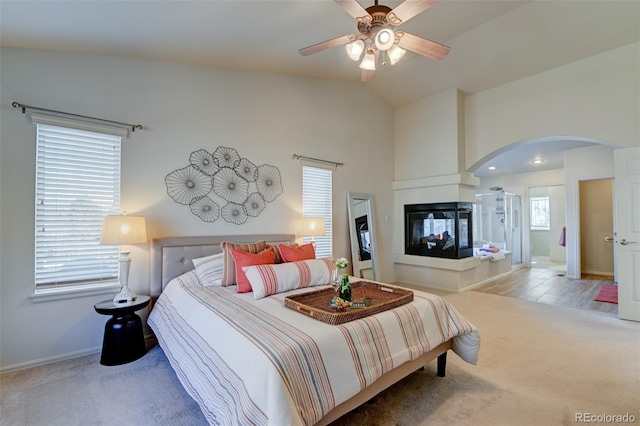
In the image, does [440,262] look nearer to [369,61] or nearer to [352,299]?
[352,299]

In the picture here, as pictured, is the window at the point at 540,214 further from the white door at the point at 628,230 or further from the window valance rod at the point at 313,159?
the window valance rod at the point at 313,159

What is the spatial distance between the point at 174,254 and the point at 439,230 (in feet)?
14.2

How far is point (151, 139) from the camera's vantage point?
3166 mm

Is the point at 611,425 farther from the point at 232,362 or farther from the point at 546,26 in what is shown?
the point at 546,26

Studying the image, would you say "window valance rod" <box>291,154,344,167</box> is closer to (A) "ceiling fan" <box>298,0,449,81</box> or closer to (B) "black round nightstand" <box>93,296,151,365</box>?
(A) "ceiling fan" <box>298,0,449,81</box>

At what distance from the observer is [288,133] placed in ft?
14.0

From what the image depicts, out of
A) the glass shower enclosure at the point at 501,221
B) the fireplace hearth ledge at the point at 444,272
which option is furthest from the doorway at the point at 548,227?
the fireplace hearth ledge at the point at 444,272

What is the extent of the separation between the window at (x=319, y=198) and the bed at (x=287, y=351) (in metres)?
1.99

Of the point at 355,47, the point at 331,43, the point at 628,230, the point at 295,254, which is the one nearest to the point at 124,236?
the point at 295,254

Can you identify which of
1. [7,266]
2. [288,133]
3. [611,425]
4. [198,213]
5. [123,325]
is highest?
[288,133]

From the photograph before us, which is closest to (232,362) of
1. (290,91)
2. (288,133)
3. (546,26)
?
(288,133)

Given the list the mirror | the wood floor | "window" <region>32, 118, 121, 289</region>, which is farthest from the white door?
"window" <region>32, 118, 121, 289</region>

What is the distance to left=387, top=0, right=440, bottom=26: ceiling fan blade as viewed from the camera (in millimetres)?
1964

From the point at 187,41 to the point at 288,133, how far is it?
1.70m
